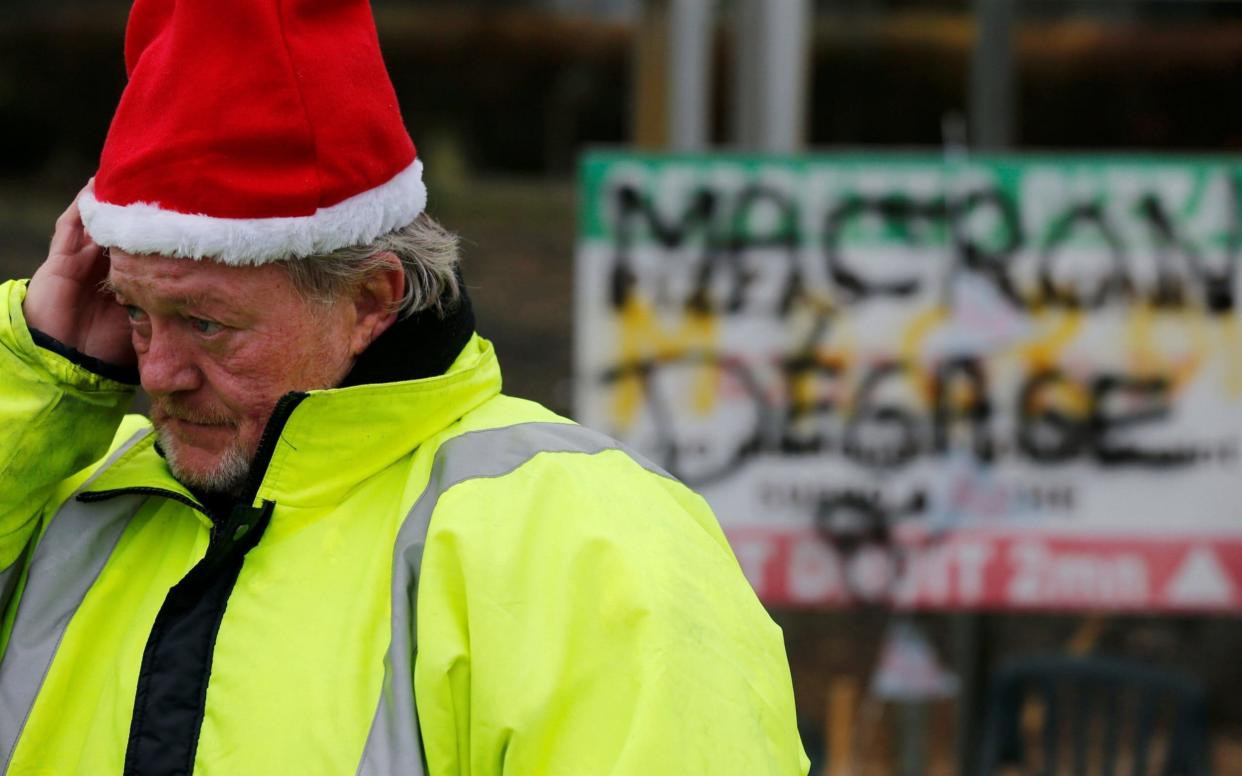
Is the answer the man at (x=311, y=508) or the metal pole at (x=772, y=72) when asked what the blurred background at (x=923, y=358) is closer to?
the metal pole at (x=772, y=72)

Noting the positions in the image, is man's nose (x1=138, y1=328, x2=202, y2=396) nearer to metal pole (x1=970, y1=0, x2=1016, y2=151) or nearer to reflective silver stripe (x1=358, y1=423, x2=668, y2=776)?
reflective silver stripe (x1=358, y1=423, x2=668, y2=776)

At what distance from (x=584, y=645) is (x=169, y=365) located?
1.81 feet

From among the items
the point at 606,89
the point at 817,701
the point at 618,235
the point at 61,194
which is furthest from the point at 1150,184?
the point at 61,194

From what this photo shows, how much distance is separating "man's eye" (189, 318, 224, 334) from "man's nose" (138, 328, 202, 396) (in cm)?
2

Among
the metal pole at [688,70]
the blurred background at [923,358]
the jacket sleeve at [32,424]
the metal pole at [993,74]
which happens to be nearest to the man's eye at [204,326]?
the jacket sleeve at [32,424]

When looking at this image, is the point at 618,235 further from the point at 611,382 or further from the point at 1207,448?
the point at 1207,448

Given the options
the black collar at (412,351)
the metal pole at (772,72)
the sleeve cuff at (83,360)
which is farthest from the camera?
the metal pole at (772,72)

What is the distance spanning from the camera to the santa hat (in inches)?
64.0

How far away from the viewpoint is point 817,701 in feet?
16.9

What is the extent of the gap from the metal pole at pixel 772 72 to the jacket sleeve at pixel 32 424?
2476 millimetres

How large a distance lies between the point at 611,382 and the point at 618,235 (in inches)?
14.0

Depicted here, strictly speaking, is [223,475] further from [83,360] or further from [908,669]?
[908,669]

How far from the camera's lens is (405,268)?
5.82 feet

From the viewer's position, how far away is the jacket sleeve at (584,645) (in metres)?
1.44
